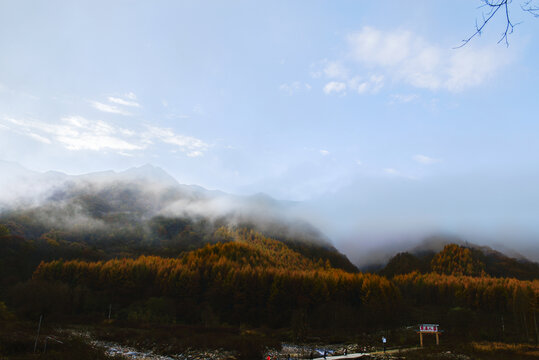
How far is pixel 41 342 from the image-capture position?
2542 centimetres

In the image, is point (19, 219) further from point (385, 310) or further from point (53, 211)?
point (385, 310)

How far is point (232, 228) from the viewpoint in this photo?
163750 mm

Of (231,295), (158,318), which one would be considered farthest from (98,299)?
(231,295)

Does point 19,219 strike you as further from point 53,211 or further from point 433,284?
point 433,284

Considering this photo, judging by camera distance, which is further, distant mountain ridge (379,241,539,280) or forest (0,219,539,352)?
distant mountain ridge (379,241,539,280)

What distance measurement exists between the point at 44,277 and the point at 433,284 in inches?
3528

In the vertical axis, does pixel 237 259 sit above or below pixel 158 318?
above

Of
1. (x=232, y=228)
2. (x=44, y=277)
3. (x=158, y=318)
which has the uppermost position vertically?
(x=232, y=228)

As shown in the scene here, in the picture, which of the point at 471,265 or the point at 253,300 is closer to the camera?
the point at 253,300

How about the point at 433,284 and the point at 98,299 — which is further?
the point at 433,284

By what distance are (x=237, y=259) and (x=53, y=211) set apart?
466 feet

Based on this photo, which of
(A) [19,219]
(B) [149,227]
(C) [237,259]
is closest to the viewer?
(C) [237,259]

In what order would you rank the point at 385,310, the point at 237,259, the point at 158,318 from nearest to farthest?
the point at 158,318 → the point at 385,310 → the point at 237,259

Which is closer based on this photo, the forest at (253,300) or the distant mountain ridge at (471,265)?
the forest at (253,300)
